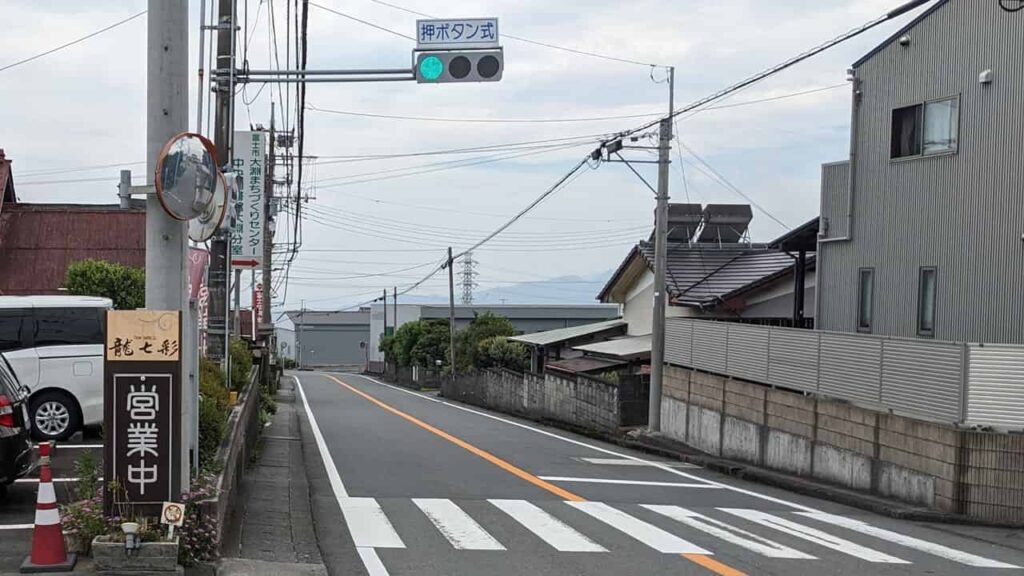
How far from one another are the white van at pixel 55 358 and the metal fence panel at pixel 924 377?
11.6m

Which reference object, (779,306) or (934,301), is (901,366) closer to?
(934,301)

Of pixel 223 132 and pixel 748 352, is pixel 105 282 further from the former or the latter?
pixel 748 352

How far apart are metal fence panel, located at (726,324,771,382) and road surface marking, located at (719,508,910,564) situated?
6.23 m

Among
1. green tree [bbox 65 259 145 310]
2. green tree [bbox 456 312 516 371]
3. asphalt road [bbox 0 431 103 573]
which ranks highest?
green tree [bbox 65 259 145 310]

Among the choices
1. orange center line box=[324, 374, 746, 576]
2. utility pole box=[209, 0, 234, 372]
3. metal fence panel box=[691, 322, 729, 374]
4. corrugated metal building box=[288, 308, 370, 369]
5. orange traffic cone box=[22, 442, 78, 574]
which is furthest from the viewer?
corrugated metal building box=[288, 308, 370, 369]

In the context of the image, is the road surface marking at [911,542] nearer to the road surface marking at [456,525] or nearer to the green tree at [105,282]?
the road surface marking at [456,525]

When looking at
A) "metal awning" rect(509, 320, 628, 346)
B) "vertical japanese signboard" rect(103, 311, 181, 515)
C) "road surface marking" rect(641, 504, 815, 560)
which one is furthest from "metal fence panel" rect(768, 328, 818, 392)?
"metal awning" rect(509, 320, 628, 346)

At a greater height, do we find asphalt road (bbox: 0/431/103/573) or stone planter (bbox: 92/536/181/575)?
stone planter (bbox: 92/536/181/575)

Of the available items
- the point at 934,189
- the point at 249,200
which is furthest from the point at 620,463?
the point at 249,200

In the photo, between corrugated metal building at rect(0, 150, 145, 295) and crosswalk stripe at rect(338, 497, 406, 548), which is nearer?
crosswalk stripe at rect(338, 497, 406, 548)

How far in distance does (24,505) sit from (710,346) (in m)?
15.1

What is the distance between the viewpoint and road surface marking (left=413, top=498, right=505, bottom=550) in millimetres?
10406

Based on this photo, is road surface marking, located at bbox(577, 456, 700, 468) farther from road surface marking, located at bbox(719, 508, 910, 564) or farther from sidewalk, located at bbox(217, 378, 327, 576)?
road surface marking, located at bbox(719, 508, 910, 564)

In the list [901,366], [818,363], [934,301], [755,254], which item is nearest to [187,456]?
[901,366]
